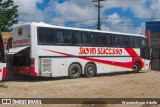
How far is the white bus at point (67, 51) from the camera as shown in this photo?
68.8ft

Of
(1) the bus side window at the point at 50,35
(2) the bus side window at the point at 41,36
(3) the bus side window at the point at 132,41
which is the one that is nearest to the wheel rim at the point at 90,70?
(1) the bus side window at the point at 50,35

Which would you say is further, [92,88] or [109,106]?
[92,88]

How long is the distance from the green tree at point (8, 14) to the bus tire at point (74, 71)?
33.0m

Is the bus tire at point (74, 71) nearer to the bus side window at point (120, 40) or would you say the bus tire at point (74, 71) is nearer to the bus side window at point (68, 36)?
the bus side window at point (68, 36)

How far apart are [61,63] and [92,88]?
5244mm

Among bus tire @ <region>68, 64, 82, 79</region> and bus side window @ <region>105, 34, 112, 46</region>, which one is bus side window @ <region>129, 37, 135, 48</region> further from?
bus tire @ <region>68, 64, 82, 79</region>

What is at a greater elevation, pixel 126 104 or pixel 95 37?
pixel 95 37

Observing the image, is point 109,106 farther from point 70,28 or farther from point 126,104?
point 70,28

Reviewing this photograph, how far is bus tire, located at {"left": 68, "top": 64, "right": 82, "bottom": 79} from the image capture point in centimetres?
2289

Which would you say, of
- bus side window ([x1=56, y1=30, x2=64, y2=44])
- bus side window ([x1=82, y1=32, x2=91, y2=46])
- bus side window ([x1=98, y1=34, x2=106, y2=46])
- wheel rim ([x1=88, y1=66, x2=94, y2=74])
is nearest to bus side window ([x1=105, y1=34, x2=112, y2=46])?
bus side window ([x1=98, y1=34, x2=106, y2=46])

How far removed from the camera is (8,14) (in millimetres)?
55562

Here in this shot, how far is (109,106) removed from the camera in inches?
478

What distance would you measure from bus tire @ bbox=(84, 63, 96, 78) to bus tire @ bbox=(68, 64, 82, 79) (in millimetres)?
576

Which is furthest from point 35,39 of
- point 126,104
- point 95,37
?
point 126,104
